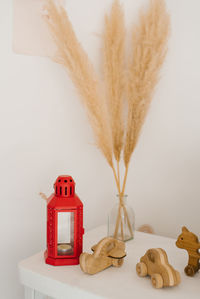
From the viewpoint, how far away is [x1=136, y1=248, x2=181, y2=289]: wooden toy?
0.75 meters

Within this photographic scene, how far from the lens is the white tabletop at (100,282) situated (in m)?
0.74

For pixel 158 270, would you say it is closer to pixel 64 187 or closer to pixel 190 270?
pixel 190 270

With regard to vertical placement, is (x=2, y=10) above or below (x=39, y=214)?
above

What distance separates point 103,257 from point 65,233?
0.12 m

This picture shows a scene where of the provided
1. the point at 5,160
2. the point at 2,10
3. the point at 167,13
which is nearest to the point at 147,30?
the point at 167,13

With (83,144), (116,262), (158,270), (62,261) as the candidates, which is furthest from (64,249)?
(83,144)

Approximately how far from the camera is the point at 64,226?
0.89 m

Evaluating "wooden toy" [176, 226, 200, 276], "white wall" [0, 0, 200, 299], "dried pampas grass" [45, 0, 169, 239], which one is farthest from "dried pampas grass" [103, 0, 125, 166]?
"wooden toy" [176, 226, 200, 276]

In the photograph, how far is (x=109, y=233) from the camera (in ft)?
3.69

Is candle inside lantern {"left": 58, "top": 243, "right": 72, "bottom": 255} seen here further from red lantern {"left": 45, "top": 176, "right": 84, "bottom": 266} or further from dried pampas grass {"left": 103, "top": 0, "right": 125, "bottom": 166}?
dried pampas grass {"left": 103, "top": 0, "right": 125, "bottom": 166}

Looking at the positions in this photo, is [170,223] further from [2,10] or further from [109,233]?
[2,10]

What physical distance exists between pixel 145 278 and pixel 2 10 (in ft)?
3.03

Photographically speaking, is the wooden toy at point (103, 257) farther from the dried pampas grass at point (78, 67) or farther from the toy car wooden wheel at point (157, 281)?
the dried pampas grass at point (78, 67)

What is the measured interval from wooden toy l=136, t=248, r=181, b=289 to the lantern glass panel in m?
0.20
